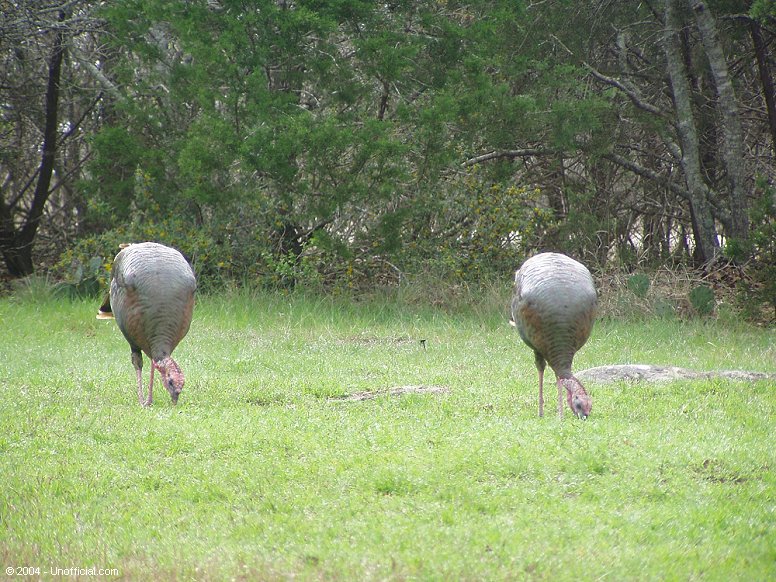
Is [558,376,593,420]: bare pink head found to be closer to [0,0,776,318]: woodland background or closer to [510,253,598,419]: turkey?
[510,253,598,419]: turkey

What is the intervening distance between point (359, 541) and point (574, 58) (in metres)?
11.3

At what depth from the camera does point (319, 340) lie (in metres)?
11.5

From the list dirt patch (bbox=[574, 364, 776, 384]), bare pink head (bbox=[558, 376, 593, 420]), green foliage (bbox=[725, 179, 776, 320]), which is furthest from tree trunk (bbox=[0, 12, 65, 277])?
bare pink head (bbox=[558, 376, 593, 420])

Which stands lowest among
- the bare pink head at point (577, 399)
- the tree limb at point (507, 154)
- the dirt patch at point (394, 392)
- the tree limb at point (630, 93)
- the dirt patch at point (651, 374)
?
the dirt patch at point (394, 392)

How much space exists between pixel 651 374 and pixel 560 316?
202cm

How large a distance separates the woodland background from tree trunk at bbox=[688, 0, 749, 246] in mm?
28

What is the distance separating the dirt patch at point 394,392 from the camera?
8047 millimetres

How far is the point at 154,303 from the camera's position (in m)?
7.75

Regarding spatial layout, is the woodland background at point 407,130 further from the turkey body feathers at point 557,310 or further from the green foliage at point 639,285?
the turkey body feathers at point 557,310

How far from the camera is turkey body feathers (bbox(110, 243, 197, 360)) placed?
7750mm

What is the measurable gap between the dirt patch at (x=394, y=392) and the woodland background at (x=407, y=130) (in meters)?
5.38

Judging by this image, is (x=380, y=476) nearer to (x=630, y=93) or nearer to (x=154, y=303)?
(x=154, y=303)

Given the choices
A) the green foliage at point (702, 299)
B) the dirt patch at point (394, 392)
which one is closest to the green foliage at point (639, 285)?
the green foliage at point (702, 299)

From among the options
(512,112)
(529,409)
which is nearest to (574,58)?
(512,112)
